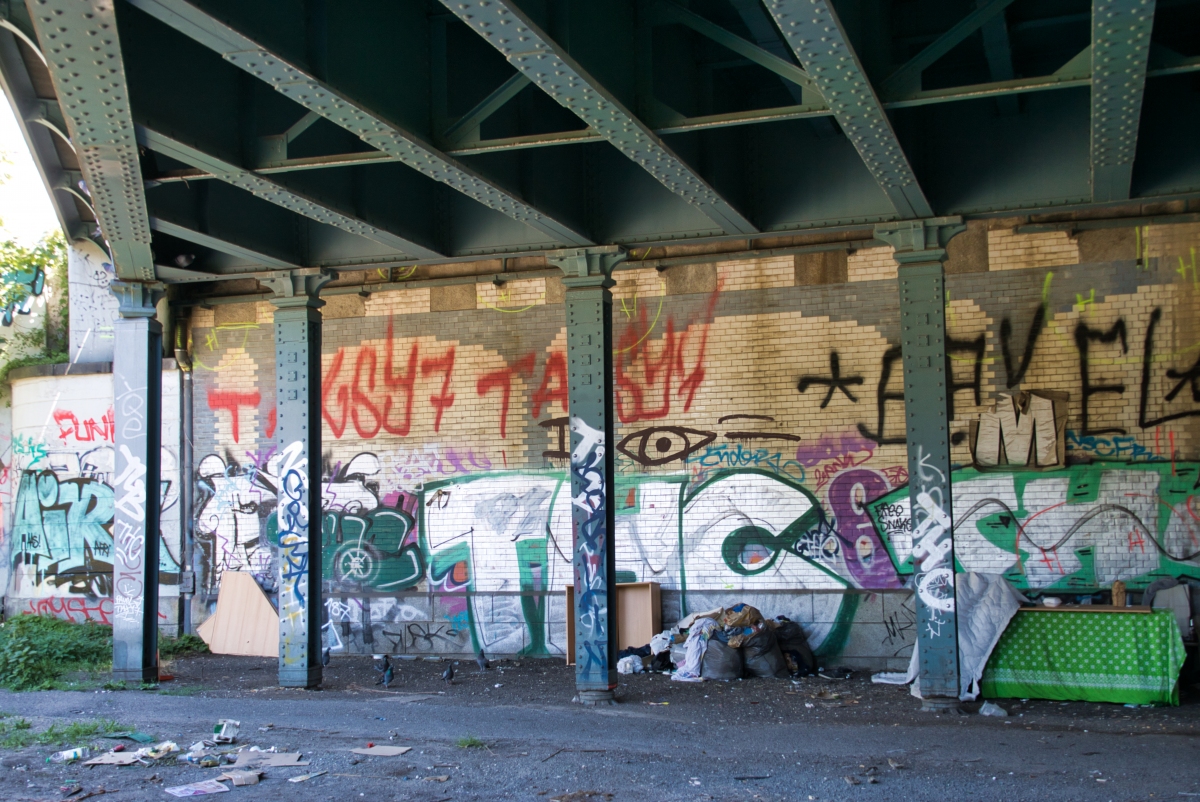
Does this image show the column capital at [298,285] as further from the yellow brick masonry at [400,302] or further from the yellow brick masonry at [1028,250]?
the yellow brick masonry at [1028,250]

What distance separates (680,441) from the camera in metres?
13.3

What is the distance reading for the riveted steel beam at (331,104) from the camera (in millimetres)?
5828

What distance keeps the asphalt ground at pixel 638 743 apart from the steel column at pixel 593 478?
510 mm

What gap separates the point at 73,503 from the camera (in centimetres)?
1502

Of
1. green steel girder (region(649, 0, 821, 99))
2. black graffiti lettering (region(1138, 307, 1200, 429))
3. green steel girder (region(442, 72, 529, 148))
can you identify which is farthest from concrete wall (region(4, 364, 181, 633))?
black graffiti lettering (region(1138, 307, 1200, 429))

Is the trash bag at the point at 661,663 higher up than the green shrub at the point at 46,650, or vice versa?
the green shrub at the point at 46,650

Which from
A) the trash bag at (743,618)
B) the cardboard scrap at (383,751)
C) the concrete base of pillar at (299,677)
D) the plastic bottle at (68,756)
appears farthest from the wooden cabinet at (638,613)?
the plastic bottle at (68,756)

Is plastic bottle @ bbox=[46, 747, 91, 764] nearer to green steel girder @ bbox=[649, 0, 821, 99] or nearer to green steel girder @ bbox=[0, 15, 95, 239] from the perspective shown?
green steel girder @ bbox=[0, 15, 95, 239]

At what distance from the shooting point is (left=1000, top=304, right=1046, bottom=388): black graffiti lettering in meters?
12.0

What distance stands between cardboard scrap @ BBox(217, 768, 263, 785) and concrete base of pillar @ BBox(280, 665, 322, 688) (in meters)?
3.97

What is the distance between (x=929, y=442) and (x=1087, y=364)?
371 centimetres

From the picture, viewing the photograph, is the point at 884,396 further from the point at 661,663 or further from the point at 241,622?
the point at 241,622

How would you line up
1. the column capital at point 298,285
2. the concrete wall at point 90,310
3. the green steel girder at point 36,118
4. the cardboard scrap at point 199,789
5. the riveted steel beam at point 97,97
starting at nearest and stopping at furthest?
the riveted steel beam at point 97,97 < the cardboard scrap at point 199,789 < the green steel girder at point 36,118 < the column capital at point 298,285 < the concrete wall at point 90,310

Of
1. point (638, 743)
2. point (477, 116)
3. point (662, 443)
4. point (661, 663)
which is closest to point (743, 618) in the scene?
point (661, 663)
